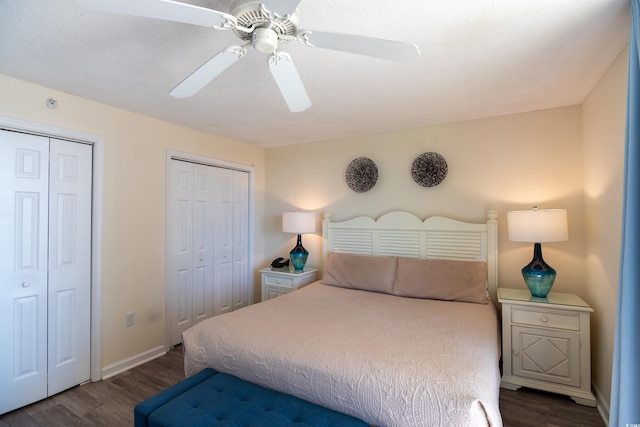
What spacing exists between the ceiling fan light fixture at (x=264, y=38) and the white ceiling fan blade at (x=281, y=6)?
0.37 ft

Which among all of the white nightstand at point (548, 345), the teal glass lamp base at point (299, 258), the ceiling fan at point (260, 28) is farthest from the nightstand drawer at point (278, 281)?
the ceiling fan at point (260, 28)

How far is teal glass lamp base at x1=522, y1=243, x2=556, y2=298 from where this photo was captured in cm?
238

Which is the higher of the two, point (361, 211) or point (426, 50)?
point (426, 50)

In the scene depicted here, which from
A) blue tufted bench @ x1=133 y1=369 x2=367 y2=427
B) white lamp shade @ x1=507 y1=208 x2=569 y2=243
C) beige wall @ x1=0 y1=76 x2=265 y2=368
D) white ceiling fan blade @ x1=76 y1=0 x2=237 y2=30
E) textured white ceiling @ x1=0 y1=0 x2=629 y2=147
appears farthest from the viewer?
beige wall @ x1=0 y1=76 x2=265 y2=368

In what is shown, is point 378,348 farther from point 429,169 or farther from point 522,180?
point 522,180

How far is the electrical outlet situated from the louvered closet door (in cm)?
28

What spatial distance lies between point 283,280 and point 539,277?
2.44m

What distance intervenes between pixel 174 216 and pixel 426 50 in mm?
2738

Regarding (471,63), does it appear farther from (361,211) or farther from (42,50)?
(42,50)

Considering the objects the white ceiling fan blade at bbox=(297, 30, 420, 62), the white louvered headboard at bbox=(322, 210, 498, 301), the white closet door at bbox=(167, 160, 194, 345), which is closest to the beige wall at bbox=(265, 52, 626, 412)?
the white louvered headboard at bbox=(322, 210, 498, 301)

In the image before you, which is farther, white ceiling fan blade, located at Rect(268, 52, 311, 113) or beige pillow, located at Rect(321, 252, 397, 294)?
beige pillow, located at Rect(321, 252, 397, 294)

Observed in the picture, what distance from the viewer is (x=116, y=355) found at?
2.67 metres

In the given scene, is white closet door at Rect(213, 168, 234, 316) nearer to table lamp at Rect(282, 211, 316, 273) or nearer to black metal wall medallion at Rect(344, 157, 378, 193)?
table lamp at Rect(282, 211, 316, 273)

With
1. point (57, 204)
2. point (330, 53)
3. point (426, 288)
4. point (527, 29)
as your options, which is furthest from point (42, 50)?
point (426, 288)
